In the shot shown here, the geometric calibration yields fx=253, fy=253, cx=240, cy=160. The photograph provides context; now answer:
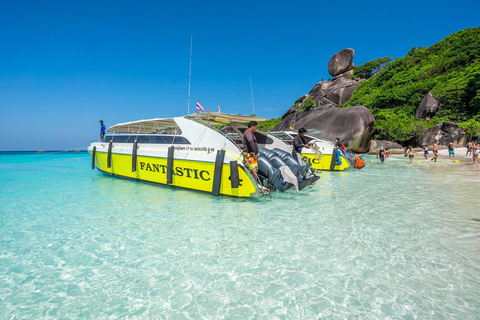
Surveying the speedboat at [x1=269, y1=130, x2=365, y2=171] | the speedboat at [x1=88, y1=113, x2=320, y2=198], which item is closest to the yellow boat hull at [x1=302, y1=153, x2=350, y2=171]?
the speedboat at [x1=269, y1=130, x2=365, y2=171]

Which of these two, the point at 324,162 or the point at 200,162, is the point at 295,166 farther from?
the point at 324,162

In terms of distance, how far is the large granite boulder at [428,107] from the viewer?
28.5 meters

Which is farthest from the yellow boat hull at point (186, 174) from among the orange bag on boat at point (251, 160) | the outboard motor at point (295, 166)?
the outboard motor at point (295, 166)

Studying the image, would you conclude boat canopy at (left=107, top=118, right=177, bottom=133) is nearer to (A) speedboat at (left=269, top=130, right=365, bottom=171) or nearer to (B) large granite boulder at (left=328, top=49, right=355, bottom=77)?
(A) speedboat at (left=269, top=130, right=365, bottom=171)

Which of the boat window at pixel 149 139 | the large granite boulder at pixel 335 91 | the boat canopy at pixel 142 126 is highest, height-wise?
the large granite boulder at pixel 335 91

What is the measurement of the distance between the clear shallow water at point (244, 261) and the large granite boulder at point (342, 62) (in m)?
56.2

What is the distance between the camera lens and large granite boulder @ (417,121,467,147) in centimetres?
2356

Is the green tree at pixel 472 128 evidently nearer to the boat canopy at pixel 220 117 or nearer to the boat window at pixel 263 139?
the boat window at pixel 263 139

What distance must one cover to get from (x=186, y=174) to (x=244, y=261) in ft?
14.7

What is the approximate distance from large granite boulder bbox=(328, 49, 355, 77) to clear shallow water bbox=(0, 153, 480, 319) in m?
56.2

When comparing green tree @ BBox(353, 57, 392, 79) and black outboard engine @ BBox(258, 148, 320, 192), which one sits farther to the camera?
green tree @ BBox(353, 57, 392, 79)

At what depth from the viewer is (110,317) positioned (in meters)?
2.14

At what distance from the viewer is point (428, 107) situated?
2866 centimetres

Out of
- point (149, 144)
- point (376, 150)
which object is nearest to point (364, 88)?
point (376, 150)
